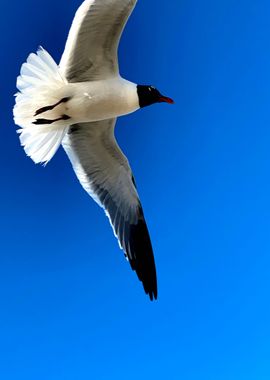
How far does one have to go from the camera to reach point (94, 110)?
485cm

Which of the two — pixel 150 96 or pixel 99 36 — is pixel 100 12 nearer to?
pixel 99 36

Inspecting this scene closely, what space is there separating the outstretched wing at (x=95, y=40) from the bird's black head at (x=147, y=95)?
25cm

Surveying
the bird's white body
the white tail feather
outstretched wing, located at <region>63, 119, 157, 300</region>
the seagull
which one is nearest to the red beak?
the seagull

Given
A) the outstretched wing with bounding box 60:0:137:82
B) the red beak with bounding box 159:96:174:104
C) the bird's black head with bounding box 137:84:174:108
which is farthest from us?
the red beak with bounding box 159:96:174:104

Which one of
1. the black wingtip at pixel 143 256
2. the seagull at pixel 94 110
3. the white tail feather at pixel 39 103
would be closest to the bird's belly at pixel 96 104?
the seagull at pixel 94 110

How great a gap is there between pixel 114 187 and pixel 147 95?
89cm

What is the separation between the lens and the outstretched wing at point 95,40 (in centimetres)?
445

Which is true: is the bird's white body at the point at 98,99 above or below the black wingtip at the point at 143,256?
above

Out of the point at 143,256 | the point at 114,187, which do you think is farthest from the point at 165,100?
the point at 143,256

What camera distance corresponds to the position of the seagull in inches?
179

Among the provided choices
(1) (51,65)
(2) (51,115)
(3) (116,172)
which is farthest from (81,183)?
(1) (51,65)

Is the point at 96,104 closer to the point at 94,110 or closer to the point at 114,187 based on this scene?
the point at 94,110

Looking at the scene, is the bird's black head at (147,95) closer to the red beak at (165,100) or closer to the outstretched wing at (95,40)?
the red beak at (165,100)

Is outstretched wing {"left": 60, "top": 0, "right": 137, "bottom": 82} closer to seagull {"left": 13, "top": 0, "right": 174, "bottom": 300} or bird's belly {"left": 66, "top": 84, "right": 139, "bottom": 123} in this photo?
seagull {"left": 13, "top": 0, "right": 174, "bottom": 300}
